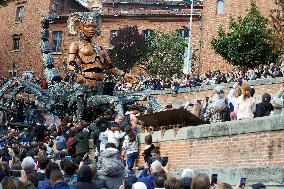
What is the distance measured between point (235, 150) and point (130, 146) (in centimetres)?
375

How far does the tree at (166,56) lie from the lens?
206 ft

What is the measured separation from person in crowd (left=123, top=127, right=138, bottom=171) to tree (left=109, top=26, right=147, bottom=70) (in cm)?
4871

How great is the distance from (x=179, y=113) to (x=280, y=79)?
669 inches

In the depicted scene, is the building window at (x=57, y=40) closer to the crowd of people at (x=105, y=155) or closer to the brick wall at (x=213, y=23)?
the brick wall at (x=213, y=23)

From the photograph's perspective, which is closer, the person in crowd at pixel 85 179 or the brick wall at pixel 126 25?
the person in crowd at pixel 85 179

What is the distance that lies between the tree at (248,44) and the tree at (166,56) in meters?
11.7

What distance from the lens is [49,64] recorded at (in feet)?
105

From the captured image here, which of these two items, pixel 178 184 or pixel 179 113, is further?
pixel 179 113

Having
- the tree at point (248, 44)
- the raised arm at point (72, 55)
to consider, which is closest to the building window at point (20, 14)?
the tree at point (248, 44)

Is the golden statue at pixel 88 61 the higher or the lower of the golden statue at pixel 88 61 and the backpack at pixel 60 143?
the higher

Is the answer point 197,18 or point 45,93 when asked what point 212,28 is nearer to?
point 197,18

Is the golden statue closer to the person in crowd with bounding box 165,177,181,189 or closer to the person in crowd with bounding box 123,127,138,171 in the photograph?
the person in crowd with bounding box 123,127,138,171

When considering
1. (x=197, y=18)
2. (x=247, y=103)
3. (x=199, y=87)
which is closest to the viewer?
(x=247, y=103)

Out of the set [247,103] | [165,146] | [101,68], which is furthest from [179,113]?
[101,68]
